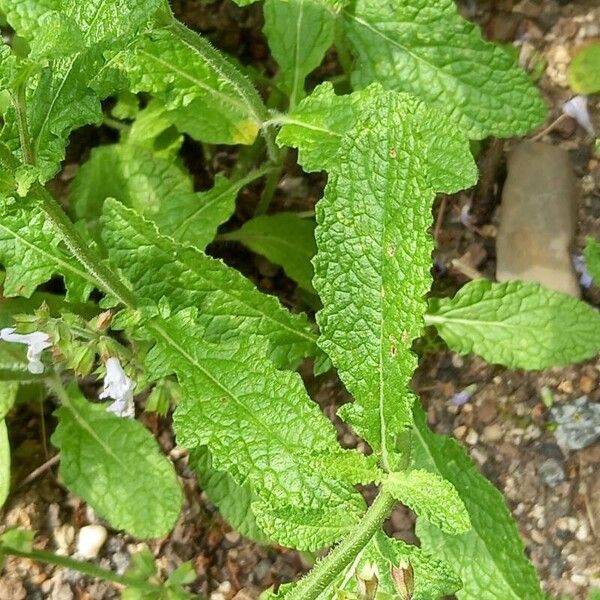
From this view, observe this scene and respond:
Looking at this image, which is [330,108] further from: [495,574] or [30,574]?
[30,574]

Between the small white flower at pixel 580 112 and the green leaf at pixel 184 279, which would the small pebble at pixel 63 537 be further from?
the small white flower at pixel 580 112

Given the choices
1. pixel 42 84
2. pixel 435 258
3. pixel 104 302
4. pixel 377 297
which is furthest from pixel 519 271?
pixel 42 84

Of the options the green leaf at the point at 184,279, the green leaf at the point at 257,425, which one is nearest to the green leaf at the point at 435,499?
the green leaf at the point at 257,425

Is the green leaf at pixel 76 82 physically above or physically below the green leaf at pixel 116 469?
above

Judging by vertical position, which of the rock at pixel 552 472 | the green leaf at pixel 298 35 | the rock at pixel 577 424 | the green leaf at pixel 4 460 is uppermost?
the green leaf at pixel 298 35

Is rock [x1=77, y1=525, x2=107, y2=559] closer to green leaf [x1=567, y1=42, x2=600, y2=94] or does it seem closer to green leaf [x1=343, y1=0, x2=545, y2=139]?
green leaf [x1=343, y1=0, x2=545, y2=139]

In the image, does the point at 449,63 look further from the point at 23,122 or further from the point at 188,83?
the point at 23,122
